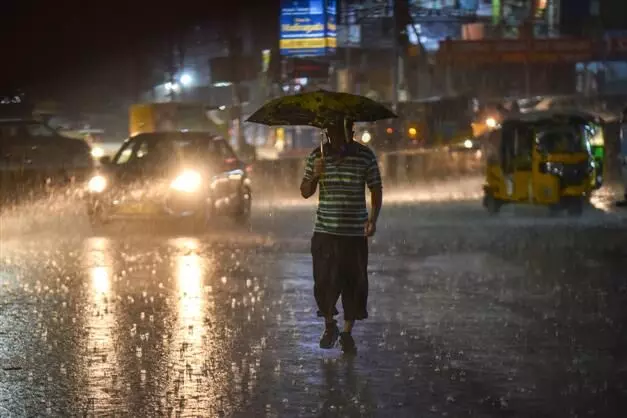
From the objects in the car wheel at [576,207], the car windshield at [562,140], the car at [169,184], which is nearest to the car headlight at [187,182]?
the car at [169,184]

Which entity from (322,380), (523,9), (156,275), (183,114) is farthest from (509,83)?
(322,380)

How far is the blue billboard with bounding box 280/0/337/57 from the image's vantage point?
206 ft

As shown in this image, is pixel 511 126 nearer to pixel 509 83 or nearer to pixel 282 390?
pixel 282 390

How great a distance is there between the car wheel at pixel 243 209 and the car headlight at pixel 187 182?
140 cm

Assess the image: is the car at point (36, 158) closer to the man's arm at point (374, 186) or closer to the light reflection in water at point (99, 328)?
the light reflection in water at point (99, 328)

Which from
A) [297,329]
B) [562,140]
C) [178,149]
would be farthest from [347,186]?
[562,140]

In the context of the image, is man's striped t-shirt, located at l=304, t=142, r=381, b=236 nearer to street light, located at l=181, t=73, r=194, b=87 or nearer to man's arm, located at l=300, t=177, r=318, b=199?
man's arm, located at l=300, t=177, r=318, b=199

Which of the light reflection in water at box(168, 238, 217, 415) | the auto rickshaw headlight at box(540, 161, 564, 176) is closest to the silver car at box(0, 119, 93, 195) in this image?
the light reflection in water at box(168, 238, 217, 415)

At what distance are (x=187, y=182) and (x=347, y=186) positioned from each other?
949 cm

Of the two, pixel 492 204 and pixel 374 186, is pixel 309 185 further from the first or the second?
pixel 492 204

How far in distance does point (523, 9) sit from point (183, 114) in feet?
135

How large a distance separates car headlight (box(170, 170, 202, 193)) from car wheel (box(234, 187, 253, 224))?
1.40 m

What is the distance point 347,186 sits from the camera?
8305 millimetres

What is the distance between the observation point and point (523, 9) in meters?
76.5
